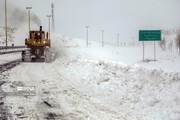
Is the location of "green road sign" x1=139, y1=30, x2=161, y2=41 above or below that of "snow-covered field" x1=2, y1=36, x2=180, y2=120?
above

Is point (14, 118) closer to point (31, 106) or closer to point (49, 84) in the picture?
point (31, 106)

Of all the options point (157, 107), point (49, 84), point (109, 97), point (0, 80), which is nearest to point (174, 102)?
point (157, 107)

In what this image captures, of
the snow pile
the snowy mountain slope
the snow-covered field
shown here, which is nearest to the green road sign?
the snow pile

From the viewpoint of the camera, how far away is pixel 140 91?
7996mm

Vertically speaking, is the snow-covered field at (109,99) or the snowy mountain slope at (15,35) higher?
the snowy mountain slope at (15,35)

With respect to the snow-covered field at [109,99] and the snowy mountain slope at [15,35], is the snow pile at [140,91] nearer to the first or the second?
the snow-covered field at [109,99]

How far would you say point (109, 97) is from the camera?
8359mm

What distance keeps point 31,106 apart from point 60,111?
110cm

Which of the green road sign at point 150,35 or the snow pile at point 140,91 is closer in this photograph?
the snow pile at point 140,91

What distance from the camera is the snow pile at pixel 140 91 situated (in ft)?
Result: 21.2

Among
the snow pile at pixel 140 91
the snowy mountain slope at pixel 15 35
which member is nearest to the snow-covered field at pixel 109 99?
the snow pile at pixel 140 91

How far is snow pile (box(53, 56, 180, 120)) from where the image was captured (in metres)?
6.46

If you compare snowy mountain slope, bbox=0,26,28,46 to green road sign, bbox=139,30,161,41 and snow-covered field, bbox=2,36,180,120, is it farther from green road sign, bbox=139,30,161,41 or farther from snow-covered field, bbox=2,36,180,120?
snow-covered field, bbox=2,36,180,120

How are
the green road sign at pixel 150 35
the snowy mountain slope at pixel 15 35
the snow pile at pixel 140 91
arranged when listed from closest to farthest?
the snow pile at pixel 140 91
the green road sign at pixel 150 35
the snowy mountain slope at pixel 15 35
